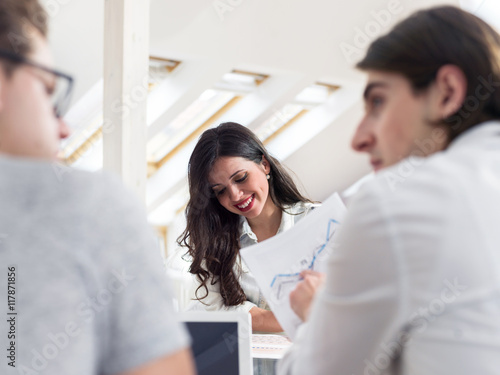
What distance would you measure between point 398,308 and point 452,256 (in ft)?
0.31

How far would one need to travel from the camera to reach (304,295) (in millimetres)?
1096

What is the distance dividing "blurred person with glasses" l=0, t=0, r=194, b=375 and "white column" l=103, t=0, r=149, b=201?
170cm

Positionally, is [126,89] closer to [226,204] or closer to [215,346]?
[226,204]

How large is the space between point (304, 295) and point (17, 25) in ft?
2.30

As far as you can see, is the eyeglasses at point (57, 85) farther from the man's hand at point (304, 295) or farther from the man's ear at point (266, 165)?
the man's ear at point (266, 165)

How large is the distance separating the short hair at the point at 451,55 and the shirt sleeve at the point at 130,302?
484 millimetres

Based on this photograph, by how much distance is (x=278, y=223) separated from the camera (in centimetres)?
254

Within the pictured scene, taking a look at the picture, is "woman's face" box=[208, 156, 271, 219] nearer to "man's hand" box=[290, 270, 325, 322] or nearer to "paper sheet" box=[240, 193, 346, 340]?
"paper sheet" box=[240, 193, 346, 340]

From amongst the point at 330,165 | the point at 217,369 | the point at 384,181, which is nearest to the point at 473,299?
the point at 384,181

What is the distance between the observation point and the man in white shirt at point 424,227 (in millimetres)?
744

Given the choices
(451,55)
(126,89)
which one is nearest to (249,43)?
(126,89)

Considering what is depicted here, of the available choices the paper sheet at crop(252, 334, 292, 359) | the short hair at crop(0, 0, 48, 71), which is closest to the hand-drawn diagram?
the paper sheet at crop(252, 334, 292, 359)

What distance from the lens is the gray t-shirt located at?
571 mm

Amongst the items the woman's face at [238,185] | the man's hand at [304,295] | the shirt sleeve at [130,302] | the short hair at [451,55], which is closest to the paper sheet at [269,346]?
the woman's face at [238,185]
